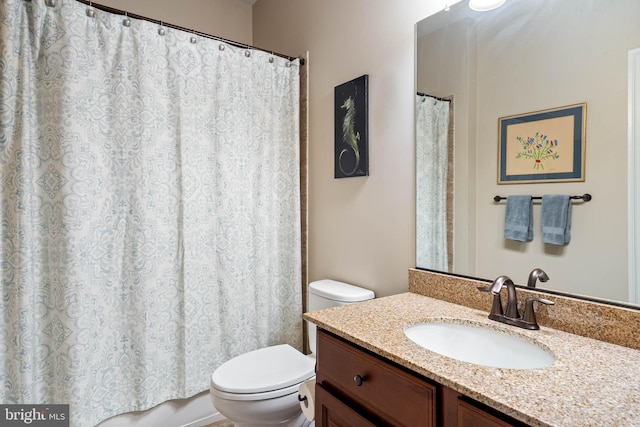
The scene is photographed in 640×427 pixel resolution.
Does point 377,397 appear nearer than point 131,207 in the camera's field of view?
Yes

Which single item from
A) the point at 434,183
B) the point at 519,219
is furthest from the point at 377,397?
the point at 434,183

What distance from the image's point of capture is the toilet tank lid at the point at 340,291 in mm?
1714

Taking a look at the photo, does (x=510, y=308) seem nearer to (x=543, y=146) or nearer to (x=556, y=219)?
(x=556, y=219)

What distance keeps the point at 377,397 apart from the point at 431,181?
912 mm

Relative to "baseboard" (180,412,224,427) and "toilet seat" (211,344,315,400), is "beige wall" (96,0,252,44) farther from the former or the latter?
"baseboard" (180,412,224,427)

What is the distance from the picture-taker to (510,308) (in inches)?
44.9

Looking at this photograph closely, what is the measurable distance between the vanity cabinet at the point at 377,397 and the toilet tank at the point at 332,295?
54cm

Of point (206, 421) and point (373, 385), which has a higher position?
point (373, 385)

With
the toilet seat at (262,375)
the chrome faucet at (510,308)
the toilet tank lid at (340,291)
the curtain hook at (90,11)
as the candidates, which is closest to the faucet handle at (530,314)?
the chrome faucet at (510,308)

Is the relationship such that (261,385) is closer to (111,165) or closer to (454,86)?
(111,165)

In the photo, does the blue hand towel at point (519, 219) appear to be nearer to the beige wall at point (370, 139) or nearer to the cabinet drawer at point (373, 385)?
the beige wall at point (370, 139)

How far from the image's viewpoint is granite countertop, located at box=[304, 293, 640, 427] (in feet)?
2.12

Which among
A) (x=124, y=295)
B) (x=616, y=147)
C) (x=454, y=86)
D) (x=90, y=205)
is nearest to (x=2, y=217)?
(x=90, y=205)

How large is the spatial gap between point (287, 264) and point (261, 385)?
840mm
